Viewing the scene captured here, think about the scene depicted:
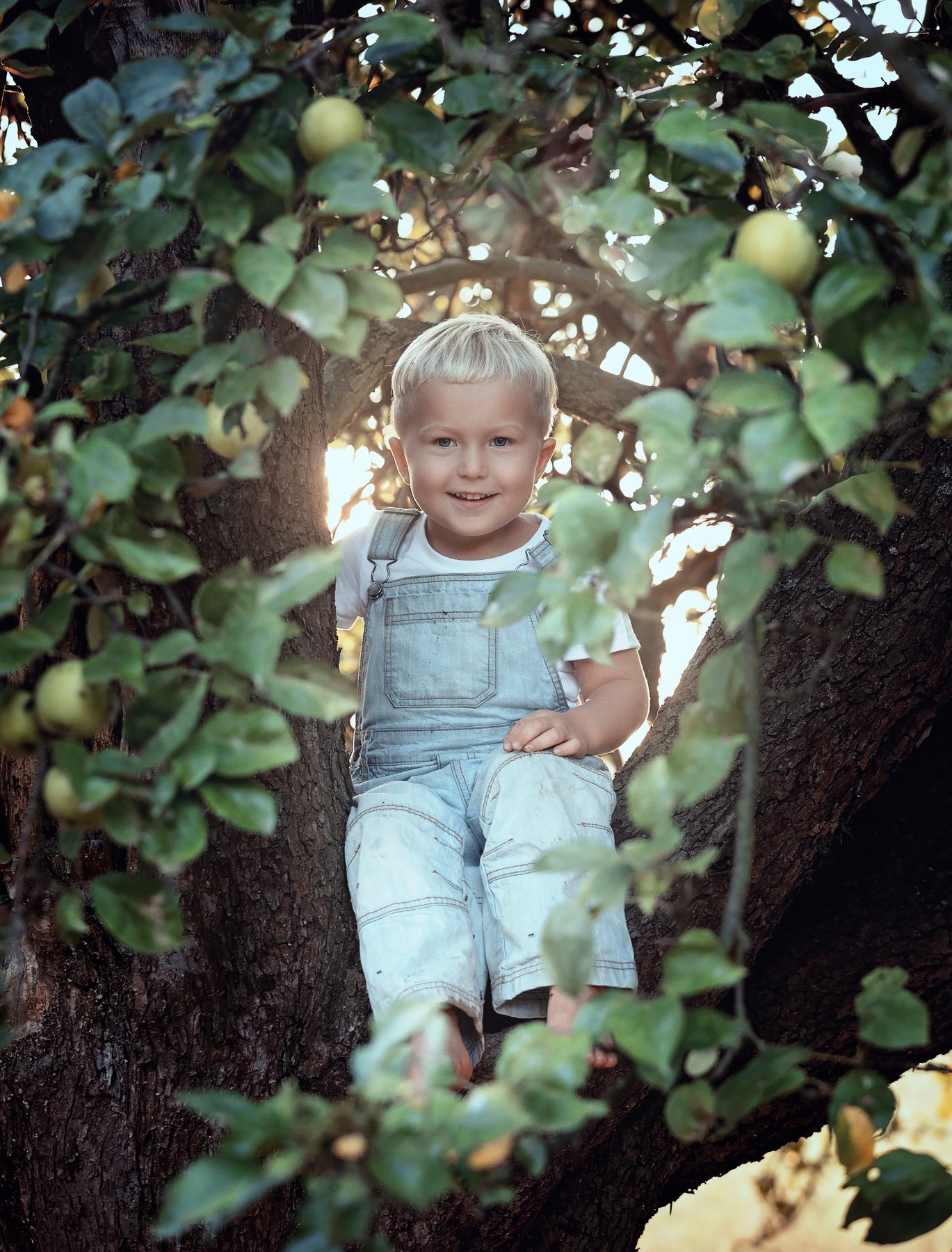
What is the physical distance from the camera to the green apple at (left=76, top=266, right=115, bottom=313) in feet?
3.75

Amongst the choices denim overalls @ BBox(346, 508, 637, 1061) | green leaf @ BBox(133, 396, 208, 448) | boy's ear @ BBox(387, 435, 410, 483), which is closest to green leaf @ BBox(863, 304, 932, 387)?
green leaf @ BBox(133, 396, 208, 448)

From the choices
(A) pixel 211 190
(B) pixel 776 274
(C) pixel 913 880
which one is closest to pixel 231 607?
(A) pixel 211 190

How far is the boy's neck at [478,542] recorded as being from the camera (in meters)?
2.13

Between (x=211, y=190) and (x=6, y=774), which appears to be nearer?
(x=211, y=190)

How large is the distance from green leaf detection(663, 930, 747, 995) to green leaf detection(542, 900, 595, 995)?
0.20ft

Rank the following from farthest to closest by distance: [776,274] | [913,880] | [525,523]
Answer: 1. [525,523]
2. [913,880]
3. [776,274]

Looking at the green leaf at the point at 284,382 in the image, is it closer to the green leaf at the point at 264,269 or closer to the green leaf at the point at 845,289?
the green leaf at the point at 264,269

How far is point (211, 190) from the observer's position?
90 centimetres

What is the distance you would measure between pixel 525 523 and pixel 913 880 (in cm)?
92

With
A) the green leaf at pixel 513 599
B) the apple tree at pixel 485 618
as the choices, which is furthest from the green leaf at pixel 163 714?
the green leaf at pixel 513 599

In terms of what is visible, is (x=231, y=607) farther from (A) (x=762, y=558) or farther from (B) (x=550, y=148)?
(B) (x=550, y=148)

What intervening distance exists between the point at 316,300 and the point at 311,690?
0.29 m

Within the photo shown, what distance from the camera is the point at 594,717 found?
1.83 metres

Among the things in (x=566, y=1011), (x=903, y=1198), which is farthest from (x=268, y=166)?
(x=566, y=1011)
